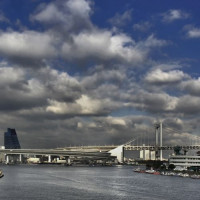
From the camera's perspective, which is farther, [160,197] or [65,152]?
[65,152]

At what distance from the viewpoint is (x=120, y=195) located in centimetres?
5412

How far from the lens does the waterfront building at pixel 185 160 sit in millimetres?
A: 114188

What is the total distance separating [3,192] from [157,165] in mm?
91447

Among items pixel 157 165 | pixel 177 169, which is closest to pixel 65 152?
pixel 157 165

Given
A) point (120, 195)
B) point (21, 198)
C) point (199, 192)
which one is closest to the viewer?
point (21, 198)

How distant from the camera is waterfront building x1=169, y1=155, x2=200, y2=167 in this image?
114 metres

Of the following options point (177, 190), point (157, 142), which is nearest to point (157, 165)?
point (157, 142)

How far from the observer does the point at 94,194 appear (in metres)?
54.4

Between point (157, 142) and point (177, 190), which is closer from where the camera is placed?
point (177, 190)

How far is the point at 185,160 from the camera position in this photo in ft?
Result: 385

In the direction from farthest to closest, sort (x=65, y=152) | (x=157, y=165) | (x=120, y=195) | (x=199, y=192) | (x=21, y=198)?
(x=65, y=152) → (x=157, y=165) → (x=199, y=192) → (x=120, y=195) → (x=21, y=198)

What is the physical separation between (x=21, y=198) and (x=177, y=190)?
2359cm

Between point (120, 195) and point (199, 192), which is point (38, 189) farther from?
point (199, 192)

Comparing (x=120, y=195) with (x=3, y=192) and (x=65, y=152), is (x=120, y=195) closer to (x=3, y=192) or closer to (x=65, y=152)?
(x=3, y=192)
